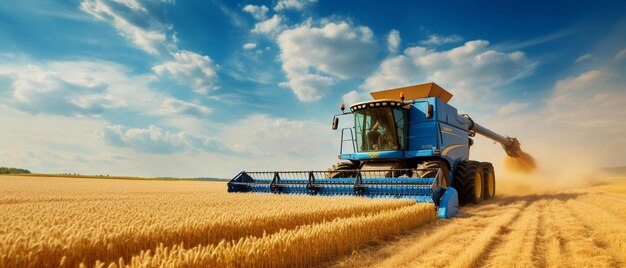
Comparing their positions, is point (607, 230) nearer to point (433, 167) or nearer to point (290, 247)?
point (433, 167)

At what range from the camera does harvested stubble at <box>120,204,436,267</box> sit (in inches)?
96.2

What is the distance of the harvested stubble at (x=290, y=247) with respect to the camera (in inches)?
96.2

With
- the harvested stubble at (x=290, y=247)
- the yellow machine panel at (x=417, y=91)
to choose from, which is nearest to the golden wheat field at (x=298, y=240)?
the harvested stubble at (x=290, y=247)

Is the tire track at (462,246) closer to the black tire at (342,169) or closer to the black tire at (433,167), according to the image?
the black tire at (433,167)

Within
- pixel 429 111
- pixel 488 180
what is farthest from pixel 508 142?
pixel 429 111

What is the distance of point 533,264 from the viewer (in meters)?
3.66

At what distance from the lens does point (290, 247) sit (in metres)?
3.27

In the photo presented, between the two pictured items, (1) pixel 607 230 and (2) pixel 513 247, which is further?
(1) pixel 607 230

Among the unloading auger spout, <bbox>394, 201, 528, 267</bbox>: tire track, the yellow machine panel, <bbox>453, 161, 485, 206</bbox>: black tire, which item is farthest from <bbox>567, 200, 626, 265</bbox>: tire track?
the unloading auger spout

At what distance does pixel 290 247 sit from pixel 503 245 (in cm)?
285

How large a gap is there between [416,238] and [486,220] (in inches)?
87.6

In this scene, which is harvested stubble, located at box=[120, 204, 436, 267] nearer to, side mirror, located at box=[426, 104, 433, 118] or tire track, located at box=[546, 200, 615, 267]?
tire track, located at box=[546, 200, 615, 267]

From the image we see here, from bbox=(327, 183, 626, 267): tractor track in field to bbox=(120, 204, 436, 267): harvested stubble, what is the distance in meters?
0.17

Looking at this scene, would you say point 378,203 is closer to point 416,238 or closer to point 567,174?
point 416,238
